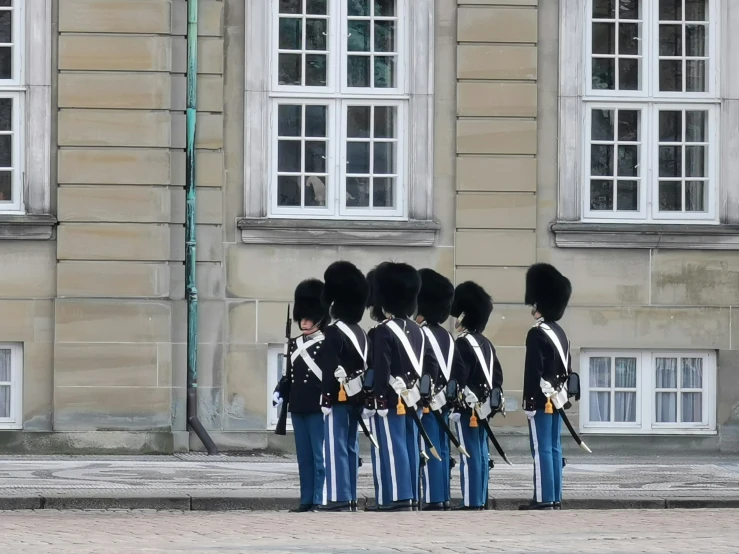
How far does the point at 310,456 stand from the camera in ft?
41.5

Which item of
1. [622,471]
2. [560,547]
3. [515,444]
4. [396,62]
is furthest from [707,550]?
[396,62]

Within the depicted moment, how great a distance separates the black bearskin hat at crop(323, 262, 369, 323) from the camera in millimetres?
12641

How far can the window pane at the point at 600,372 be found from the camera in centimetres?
1753

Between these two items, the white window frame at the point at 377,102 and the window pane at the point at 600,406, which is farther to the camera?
the window pane at the point at 600,406

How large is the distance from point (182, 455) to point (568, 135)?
4.73 metres

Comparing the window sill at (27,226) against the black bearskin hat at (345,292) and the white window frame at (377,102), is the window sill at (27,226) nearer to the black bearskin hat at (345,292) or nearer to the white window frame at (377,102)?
the white window frame at (377,102)

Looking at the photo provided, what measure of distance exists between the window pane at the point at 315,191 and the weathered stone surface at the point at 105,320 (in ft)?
5.96

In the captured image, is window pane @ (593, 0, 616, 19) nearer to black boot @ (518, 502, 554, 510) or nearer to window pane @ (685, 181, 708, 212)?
window pane @ (685, 181, 708, 212)

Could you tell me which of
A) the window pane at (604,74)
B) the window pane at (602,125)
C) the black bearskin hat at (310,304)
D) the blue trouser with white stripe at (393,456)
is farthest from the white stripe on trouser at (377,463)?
the window pane at (604,74)

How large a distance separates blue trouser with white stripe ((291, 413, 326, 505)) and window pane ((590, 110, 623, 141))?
20.0 feet

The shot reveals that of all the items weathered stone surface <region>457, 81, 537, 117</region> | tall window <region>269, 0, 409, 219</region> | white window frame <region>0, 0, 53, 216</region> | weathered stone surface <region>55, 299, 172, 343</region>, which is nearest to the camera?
weathered stone surface <region>55, 299, 172, 343</region>

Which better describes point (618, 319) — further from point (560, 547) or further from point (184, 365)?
point (560, 547)

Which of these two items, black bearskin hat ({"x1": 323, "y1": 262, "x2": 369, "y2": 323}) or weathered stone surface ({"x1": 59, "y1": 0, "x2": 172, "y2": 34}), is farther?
weathered stone surface ({"x1": 59, "y1": 0, "x2": 172, "y2": 34})

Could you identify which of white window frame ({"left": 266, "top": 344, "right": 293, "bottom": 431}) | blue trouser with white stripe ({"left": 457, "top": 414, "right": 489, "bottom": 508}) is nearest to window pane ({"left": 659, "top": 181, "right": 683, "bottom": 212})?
white window frame ({"left": 266, "top": 344, "right": 293, "bottom": 431})
